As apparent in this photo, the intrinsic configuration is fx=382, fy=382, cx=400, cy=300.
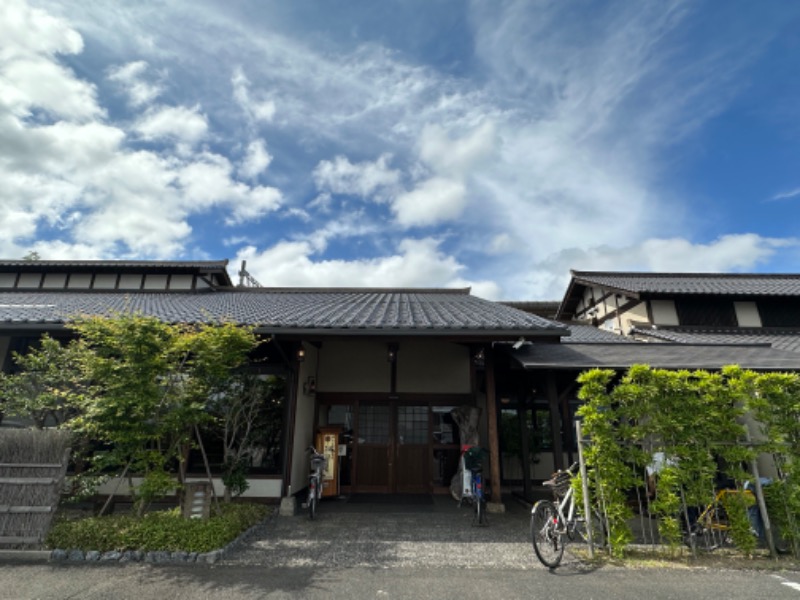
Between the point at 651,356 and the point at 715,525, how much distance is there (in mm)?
3448

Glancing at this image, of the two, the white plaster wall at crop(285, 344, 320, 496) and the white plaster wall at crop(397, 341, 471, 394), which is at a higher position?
the white plaster wall at crop(397, 341, 471, 394)

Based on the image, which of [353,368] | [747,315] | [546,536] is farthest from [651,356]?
[747,315]

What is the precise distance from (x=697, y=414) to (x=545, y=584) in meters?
2.80

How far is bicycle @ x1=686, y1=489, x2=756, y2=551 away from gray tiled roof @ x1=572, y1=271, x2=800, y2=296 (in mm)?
8243

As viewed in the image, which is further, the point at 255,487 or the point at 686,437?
the point at 255,487

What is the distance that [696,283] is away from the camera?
13.2 m

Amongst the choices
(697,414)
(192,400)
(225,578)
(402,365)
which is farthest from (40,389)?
(697,414)

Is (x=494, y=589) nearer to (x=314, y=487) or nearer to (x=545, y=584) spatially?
(x=545, y=584)

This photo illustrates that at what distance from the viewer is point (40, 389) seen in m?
5.54

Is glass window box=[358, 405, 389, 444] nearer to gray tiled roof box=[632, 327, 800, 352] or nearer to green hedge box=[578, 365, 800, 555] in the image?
green hedge box=[578, 365, 800, 555]

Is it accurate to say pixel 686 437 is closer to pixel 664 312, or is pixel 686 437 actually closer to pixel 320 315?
pixel 320 315

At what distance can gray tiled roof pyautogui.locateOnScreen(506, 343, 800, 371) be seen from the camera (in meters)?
6.64

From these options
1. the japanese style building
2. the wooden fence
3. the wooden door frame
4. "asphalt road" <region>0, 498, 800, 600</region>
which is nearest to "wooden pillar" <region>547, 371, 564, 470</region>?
the japanese style building

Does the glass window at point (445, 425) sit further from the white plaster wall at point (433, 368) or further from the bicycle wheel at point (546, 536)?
the bicycle wheel at point (546, 536)
